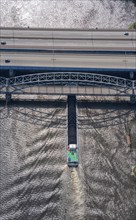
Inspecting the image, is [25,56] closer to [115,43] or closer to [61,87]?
[61,87]

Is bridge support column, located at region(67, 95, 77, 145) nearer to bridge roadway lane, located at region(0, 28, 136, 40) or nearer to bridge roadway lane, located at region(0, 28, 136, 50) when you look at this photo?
bridge roadway lane, located at region(0, 28, 136, 50)

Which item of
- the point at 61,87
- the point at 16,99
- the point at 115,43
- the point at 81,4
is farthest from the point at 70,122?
the point at 81,4

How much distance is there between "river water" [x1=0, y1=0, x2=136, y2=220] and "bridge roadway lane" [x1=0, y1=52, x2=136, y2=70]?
1338 centimetres

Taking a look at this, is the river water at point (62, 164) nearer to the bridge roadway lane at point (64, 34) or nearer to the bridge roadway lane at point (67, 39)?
the bridge roadway lane at point (67, 39)

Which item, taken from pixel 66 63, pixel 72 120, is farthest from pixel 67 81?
pixel 72 120

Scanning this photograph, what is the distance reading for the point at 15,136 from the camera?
424ft

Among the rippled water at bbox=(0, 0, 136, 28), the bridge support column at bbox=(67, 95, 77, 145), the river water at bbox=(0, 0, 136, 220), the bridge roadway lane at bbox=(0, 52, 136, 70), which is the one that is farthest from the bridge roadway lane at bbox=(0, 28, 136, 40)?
the river water at bbox=(0, 0, 136, 220)

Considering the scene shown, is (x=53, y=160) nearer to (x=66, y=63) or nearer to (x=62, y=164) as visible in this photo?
(x=62, y=164)

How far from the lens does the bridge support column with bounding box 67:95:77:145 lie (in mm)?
127762

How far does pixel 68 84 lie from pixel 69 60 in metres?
8.44

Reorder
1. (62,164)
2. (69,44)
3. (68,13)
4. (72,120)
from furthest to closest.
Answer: (68,13), (69,44), (72,120), (62,164)

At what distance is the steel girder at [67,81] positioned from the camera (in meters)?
132

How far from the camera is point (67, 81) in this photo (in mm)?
134375

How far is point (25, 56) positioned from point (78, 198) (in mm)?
52677
